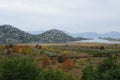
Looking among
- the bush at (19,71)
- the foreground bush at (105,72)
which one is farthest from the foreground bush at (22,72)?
the foreground bush at (105,72)

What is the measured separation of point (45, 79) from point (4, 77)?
805 cm

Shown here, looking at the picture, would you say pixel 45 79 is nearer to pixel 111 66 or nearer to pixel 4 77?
pixel 4 77

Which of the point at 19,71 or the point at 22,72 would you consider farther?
the point at 22,72

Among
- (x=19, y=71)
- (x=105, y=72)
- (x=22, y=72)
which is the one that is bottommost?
(x=105, y=72)

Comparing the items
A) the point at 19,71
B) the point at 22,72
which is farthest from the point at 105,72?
the point at 19,71

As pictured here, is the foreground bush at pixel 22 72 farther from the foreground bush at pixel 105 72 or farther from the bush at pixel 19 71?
the foreground bush at pixel 105 72

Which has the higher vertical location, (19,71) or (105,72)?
(19,71)

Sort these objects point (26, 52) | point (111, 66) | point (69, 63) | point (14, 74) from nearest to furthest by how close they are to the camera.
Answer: point (14, 74) → point (111, 66) → point (69, 63) → point (26, 52)

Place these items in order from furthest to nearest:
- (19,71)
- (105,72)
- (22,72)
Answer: (105,72), (22,72), (19,71)

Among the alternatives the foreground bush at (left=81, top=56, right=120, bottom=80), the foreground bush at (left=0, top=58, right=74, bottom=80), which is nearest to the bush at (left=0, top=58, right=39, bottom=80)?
the foreground bush at (left=0, top=58, right=74, bottom=80)

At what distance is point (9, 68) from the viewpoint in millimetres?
56656

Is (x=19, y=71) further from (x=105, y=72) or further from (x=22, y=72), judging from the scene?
(x=105, y=72)

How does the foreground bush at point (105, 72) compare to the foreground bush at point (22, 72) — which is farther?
the foreground bush at point (105, 72)

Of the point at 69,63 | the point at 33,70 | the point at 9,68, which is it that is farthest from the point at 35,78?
the point at 69,63
